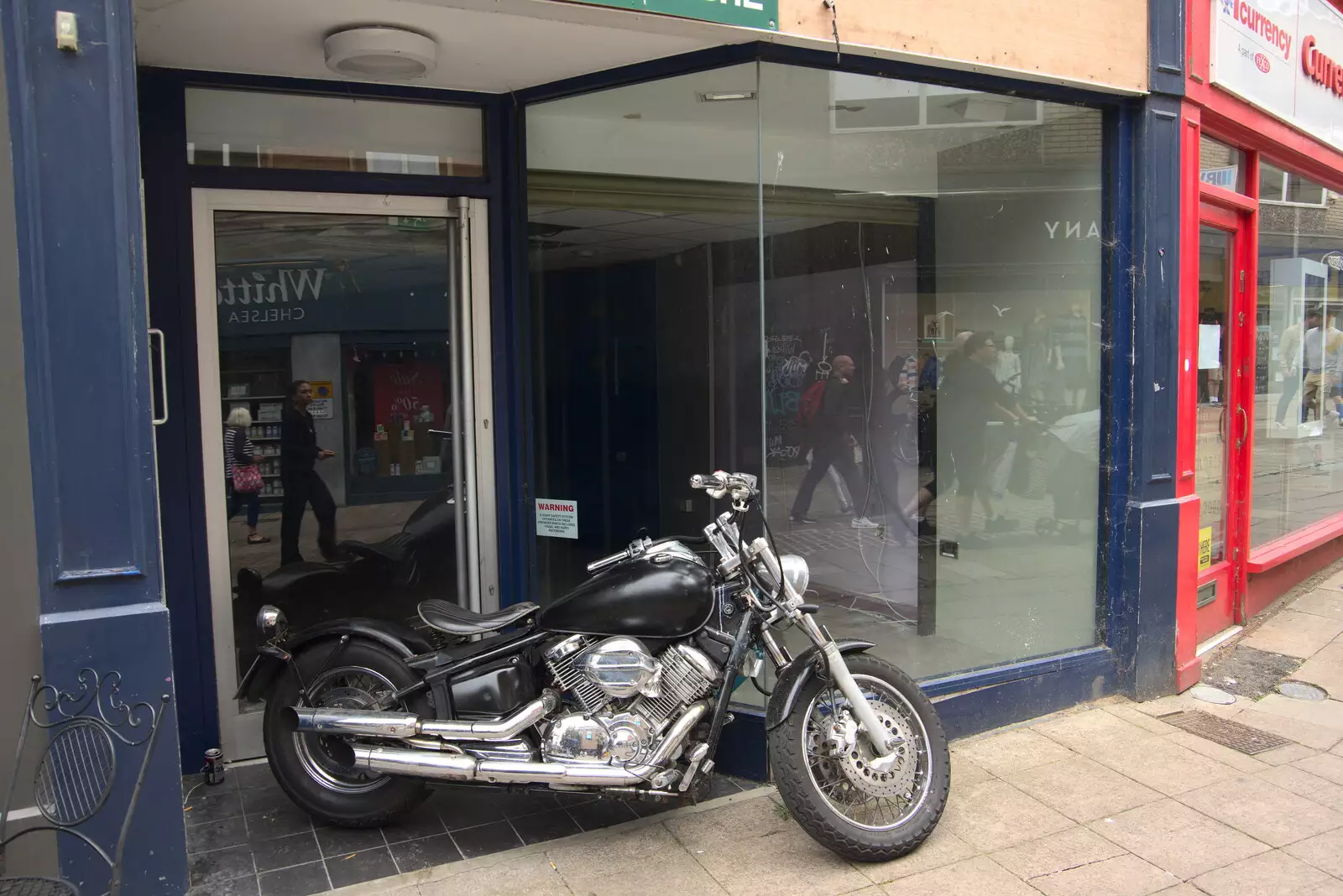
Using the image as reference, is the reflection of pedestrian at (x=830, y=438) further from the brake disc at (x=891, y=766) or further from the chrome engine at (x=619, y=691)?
the chrome engine at (x=619, y=691)

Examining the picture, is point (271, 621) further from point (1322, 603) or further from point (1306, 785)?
point (1322, 603)

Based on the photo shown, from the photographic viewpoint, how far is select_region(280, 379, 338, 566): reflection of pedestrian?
4.57 meters

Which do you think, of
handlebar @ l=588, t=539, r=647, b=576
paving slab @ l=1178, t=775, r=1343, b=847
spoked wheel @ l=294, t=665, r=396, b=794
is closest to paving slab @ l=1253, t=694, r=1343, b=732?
paving slab @ l=1178, t=775, r=1343, b=847

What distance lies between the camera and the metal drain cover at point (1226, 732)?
15.5ft

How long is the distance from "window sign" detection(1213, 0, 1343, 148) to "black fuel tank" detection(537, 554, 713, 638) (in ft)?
14.0

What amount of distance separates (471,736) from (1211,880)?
262 centimetres

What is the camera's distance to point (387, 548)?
484cm

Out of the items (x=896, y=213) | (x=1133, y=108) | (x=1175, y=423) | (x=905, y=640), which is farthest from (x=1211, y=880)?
(x=1133, y=108)

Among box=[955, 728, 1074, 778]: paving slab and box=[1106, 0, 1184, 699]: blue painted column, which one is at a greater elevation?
box=[1106, 0, 1184, 699]: blue painted column

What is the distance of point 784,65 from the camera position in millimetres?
4352

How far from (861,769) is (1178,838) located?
1.27m

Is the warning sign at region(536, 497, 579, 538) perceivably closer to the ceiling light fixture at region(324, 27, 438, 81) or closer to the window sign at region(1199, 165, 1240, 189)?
the ceiling light fixture at region(324, 27, 438, 81)

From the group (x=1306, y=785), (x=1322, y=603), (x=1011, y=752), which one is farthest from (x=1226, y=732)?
(x=1322, y=603)

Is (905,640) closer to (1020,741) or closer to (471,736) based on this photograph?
(1020,741)
